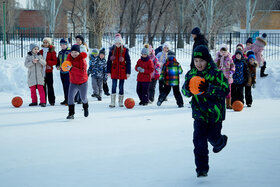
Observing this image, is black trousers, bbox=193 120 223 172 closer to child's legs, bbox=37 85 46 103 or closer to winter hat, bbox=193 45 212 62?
winter hat, bbox=193 45 212 62

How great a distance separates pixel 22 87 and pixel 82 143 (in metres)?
9.55

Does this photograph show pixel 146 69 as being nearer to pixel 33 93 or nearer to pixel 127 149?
pixel 33 93

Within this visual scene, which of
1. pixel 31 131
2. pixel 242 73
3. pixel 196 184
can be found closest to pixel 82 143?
pixel 31 131

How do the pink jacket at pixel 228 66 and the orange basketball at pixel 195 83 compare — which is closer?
the orange basketball at pixel 195 83

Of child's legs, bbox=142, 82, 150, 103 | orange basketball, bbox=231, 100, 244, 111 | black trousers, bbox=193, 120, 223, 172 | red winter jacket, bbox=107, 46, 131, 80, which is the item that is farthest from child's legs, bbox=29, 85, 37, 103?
black trousers, bbox=193, 120, 223, 172

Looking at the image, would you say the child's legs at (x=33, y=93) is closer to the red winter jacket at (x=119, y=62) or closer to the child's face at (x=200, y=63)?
the red winter jacket at (x=119, y=62)

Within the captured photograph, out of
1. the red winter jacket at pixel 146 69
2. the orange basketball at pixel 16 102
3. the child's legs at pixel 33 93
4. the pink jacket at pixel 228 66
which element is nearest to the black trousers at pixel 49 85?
the child's legs at pixel 33 93

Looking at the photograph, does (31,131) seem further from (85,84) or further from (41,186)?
(41,186)

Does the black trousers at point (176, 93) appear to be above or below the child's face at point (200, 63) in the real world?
below

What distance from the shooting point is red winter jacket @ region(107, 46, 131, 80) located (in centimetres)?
1109

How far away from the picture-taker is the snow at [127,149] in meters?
4.77

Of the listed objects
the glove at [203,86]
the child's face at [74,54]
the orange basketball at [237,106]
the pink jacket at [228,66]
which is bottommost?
the orange basketball at [237,106]

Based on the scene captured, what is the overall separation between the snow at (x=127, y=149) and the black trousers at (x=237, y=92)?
1.37ft

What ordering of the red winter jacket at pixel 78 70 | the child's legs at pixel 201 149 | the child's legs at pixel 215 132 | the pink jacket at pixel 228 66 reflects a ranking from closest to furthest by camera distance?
1. the child's legs at pixel 201 149
2. the child's legs at pixel 215 132
3. the red winter jacket at pixel 78 70
4. the pink jacket at pixel 228 66
